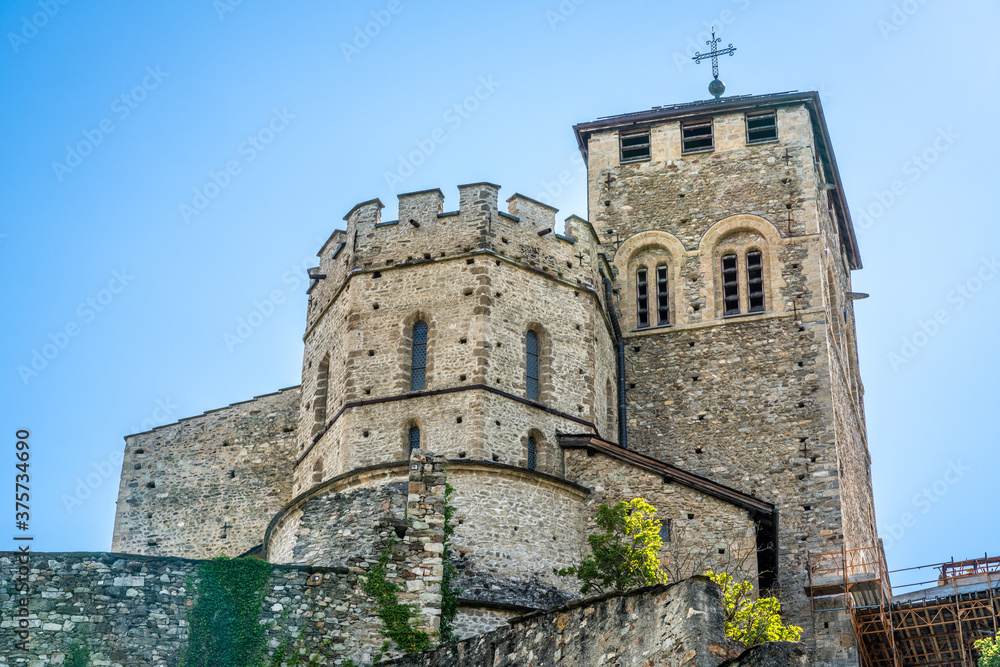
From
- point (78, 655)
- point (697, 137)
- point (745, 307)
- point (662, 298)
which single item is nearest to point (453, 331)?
point (662, 298)

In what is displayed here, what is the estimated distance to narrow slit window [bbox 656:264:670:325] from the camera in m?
34.6

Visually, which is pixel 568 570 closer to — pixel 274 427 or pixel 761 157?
pixel 274 427

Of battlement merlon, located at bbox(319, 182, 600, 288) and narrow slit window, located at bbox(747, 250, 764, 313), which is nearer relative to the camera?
battlement merlon, located at bbox(319, 182, 600, 288)

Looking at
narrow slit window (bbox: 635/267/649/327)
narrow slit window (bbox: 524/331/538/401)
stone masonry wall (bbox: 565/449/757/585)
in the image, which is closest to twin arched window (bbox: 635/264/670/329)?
narrow slit window (bbox: 635/267/649/327)

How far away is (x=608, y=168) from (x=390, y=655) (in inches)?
778

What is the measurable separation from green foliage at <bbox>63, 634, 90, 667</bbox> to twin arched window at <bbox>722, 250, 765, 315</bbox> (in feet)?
62.6

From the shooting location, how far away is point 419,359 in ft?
94.9

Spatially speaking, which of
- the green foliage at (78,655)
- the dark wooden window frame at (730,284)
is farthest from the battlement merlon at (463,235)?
the green foliage at (78,655)

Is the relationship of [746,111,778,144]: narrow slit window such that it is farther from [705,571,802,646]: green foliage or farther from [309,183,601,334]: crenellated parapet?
[705,571,802,646]: green foliage

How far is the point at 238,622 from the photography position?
19.1m

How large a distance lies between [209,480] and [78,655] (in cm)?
1376

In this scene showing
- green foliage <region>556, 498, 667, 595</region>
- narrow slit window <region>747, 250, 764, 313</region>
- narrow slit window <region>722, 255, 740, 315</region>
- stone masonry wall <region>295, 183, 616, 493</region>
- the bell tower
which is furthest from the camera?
narrow slit window <region>722, 255, 740, 315</region>

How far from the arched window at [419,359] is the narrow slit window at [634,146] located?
9721mm

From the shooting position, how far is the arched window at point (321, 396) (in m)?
29.7
